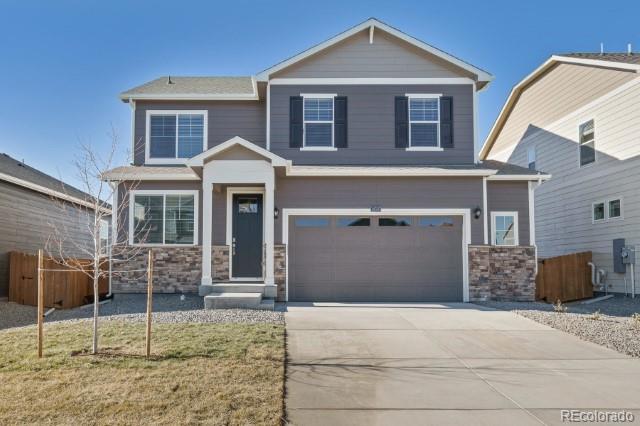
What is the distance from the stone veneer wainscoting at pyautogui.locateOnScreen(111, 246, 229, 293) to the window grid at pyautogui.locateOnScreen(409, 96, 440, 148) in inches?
232

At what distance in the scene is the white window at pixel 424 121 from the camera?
13.2 meters

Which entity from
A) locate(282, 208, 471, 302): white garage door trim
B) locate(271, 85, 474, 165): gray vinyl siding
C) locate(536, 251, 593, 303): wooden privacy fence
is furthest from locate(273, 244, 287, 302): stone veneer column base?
locate(536, 251, 593, 303): wooden privacy fence

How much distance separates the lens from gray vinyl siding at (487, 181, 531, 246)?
43.7 ft

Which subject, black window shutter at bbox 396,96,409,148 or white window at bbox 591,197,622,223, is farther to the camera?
white window at bbox 591,197,622,223

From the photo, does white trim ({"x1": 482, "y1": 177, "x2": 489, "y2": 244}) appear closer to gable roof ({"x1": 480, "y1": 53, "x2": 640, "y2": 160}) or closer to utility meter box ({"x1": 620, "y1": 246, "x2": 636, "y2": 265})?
utility meter box ({"x1": 620, "y1": 246, "x2": 636, "y2": 265})

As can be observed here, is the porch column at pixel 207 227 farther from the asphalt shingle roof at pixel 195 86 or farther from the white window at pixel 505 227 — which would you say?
the white window at pixel 505 227

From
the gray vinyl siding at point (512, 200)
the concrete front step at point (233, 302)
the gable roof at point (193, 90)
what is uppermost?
the gable roof at point (193, 90)

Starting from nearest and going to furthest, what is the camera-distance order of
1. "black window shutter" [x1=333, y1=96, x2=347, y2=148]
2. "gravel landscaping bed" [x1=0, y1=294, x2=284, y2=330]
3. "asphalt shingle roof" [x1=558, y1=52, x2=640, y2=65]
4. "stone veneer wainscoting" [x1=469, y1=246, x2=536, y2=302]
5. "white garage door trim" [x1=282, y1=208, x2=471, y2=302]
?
"gravel landscaping bed" [x1=0, y1=294, x2=284, y2=330] < "white garage door trim" [x1=282, y1=208, x2=471, y2=302] < "stone veneer wainscoting" [x1=469, y1=246, x2=536, y2=302] < "black window shutter" [x1=333, y1=96, x2=347, y2=148] < "asphalt shingle roof" [x1=558, y1=52, x2=640, y2=65]

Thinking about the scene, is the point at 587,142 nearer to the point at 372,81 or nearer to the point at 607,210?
the point at 607,210

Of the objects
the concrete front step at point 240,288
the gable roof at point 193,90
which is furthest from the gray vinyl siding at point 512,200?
the gable roof at point 193,90

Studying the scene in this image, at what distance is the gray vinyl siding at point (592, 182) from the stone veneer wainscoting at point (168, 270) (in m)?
11.2

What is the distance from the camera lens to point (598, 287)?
1470cm

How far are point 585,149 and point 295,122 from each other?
9.62 meters

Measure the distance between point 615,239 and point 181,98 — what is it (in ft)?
43.2
